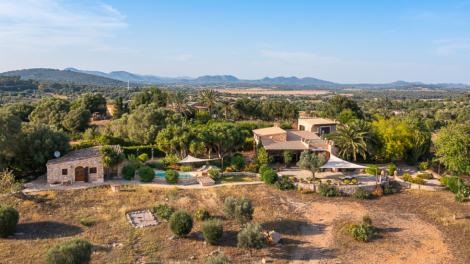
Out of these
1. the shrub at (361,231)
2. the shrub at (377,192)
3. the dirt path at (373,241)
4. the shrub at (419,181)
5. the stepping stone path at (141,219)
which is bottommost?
the dirt path at (373,241)

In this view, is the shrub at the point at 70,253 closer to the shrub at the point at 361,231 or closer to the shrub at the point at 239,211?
the shrub at the point at 239,211

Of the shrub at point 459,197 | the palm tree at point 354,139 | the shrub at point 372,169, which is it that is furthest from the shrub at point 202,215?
the shrub at point 459,197

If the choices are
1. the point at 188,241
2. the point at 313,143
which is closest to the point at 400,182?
the point at 313,143

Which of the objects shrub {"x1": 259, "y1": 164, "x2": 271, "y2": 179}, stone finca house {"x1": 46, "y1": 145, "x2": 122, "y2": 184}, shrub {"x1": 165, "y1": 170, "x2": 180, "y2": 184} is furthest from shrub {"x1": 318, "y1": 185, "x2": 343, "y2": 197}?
stone finca house {"x1": 46, "y1": 145, "x2": 122, "y2": 184}

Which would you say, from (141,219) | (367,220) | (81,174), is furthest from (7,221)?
(367,220)

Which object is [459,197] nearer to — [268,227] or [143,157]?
[268,227]

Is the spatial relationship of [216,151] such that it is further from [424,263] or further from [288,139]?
[424,263]

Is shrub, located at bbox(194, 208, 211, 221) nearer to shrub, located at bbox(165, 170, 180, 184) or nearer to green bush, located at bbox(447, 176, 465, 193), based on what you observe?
shrub, located at bbox(165, 170, 180, 184)
